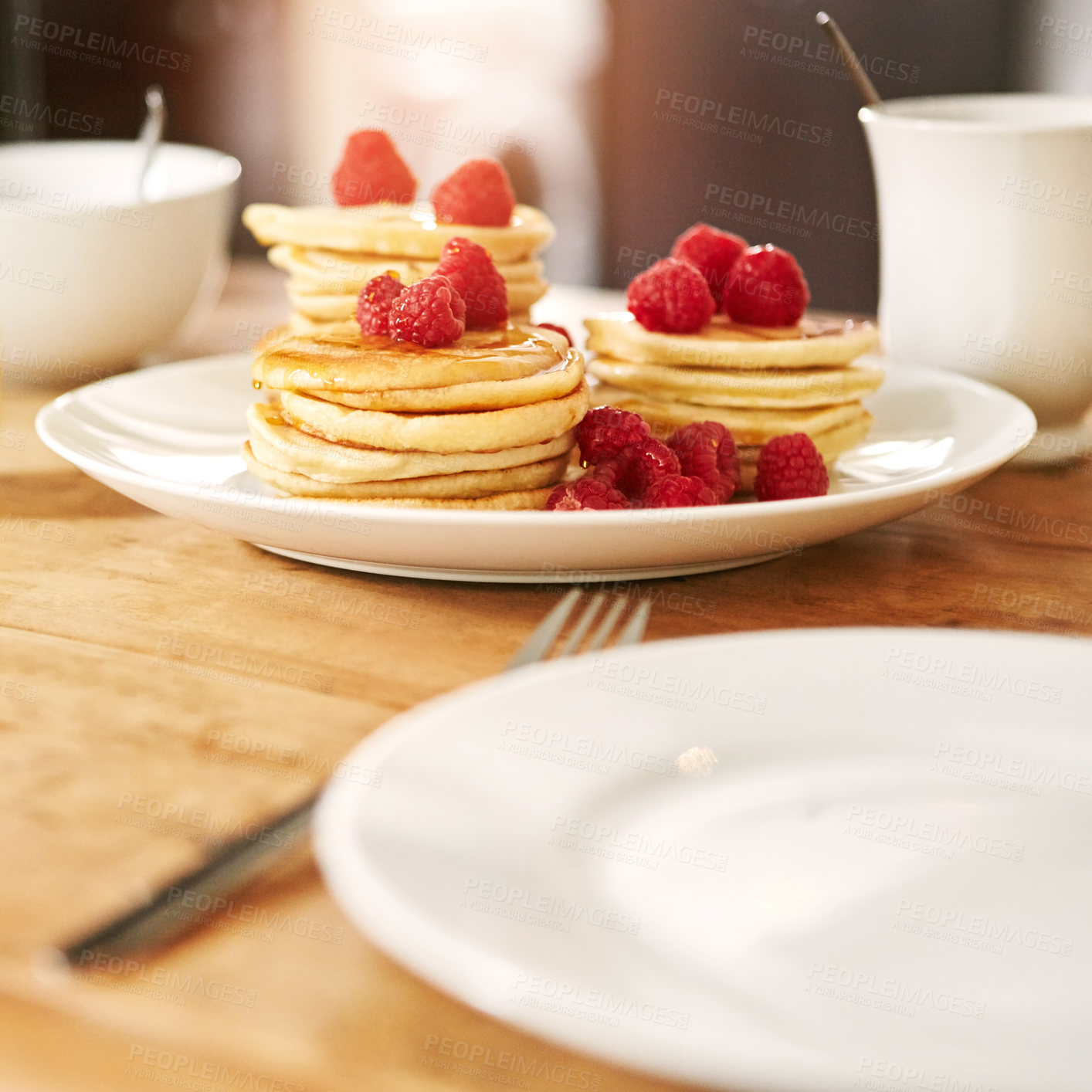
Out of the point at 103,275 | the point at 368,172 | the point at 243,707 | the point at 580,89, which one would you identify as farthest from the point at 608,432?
the point at 580,89

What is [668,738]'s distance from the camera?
64cm

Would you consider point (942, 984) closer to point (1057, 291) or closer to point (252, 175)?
point (1057, 291)

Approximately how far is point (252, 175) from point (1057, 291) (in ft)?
12.6

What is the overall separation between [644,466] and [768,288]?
0.32 m

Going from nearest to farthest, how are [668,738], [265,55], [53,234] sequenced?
1. [668,738]
2. [53,234]
3. [265,55]

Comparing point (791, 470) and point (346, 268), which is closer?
point (791, 470)

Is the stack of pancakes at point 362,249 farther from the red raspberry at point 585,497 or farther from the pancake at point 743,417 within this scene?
the red raspberry at point 585,497

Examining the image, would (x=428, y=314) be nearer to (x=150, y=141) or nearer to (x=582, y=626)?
(x=582, y=626)

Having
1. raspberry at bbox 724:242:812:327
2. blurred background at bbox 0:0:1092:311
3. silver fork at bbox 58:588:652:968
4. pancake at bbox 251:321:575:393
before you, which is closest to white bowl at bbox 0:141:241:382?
pancake at bbox 251:321:575:393

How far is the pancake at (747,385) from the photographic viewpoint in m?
1.19

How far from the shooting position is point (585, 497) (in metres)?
0.97

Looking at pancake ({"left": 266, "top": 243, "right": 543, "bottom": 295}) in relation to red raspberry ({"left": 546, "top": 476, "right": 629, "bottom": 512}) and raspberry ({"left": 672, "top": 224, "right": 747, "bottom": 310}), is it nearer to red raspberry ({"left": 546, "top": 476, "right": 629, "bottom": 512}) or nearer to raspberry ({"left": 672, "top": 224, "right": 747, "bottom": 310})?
raspberry ({"left": 672, "top": 224, "right": 747, "bottom": 310})

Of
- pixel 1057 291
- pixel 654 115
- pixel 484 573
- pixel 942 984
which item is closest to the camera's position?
pixel 942 984

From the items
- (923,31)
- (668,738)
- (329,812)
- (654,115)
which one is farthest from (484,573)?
(654,115)
